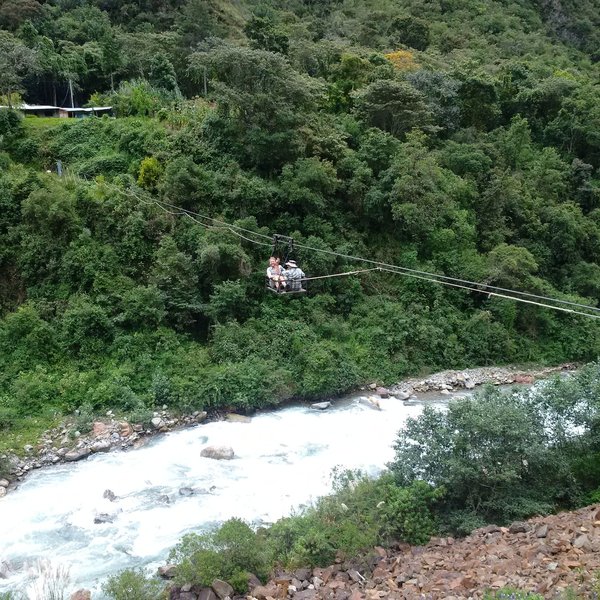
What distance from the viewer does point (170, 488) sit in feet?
43.3

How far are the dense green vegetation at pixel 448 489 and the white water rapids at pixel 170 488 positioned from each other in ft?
4.27

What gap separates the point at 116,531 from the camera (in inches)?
461

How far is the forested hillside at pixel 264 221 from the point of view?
56.1ft

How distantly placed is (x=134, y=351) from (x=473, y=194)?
14155 mm

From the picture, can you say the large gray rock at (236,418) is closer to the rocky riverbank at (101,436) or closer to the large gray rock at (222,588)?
the rocky riverbank at (101,436)

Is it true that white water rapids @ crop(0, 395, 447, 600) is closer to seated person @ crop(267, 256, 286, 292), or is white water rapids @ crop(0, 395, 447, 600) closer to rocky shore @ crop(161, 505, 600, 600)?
rocky shore @ crop(161, 505, 600, 600)

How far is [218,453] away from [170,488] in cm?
160

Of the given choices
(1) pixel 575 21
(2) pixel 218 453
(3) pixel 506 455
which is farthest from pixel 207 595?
(1) pixel 575 21

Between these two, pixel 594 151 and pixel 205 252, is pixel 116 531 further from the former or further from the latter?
pixel 594 151

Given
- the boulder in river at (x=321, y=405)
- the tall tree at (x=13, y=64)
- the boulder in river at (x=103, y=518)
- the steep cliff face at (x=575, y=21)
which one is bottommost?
the boulder in river at (x=321, y=405)

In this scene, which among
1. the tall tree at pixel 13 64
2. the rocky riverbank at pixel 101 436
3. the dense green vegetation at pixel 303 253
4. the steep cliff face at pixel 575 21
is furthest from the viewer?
the steep cliff face at pixel 575 21

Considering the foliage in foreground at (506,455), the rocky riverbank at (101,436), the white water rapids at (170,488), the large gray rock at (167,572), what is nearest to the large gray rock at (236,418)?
the rocky riverbank at (101,436)

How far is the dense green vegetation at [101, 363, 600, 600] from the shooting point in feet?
32.2

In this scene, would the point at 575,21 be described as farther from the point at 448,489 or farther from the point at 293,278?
the point at 448,489
